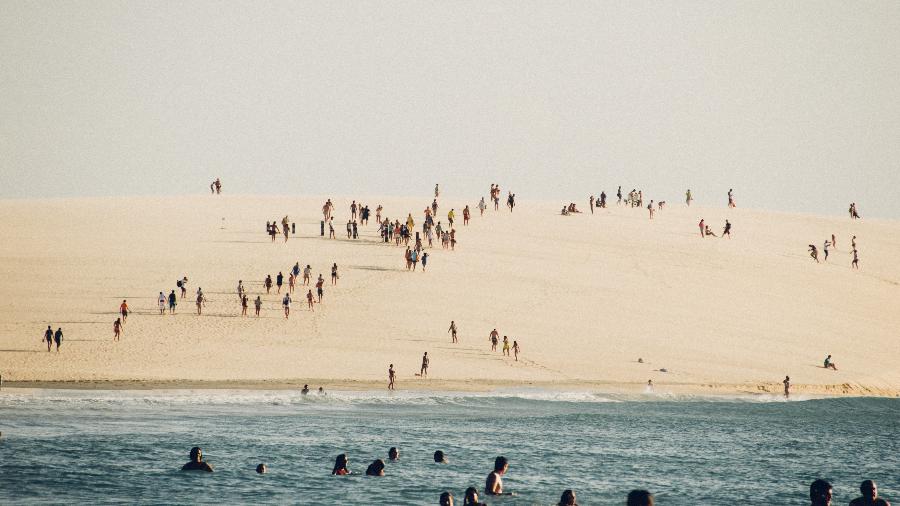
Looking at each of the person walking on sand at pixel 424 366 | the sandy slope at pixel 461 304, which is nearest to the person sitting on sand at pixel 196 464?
the sandy slope at pixel 461 304

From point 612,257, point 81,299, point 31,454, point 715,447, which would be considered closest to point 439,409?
point 715,447

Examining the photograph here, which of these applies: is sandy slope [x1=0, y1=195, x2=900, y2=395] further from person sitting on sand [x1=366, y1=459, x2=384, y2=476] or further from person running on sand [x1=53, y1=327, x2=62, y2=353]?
person sitting on sand [x1=366, y1=459, x2=384, y2=476]

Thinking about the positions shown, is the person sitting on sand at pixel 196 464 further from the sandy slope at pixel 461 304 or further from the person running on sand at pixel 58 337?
the person running on sand at pixel 58 337

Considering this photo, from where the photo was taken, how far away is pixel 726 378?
152 ft

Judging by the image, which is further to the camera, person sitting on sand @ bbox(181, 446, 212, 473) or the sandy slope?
the sandy slope

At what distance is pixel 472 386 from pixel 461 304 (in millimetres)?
11672

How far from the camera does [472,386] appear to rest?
42469 millimetres

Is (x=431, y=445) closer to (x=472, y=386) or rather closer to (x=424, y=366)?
(x=472, y=386)

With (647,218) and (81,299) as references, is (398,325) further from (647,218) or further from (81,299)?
(647,218)

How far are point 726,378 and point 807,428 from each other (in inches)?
368

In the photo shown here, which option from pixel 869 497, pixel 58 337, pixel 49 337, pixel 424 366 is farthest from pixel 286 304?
pixel 869 497

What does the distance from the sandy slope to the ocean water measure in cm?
369

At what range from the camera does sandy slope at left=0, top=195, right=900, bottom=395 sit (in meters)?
44.3

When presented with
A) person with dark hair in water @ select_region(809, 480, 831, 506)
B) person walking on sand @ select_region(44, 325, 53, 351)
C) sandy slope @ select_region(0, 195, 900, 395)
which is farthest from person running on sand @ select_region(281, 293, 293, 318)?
person with dark hair in water @ select_region(809, 480, 831, 506)
